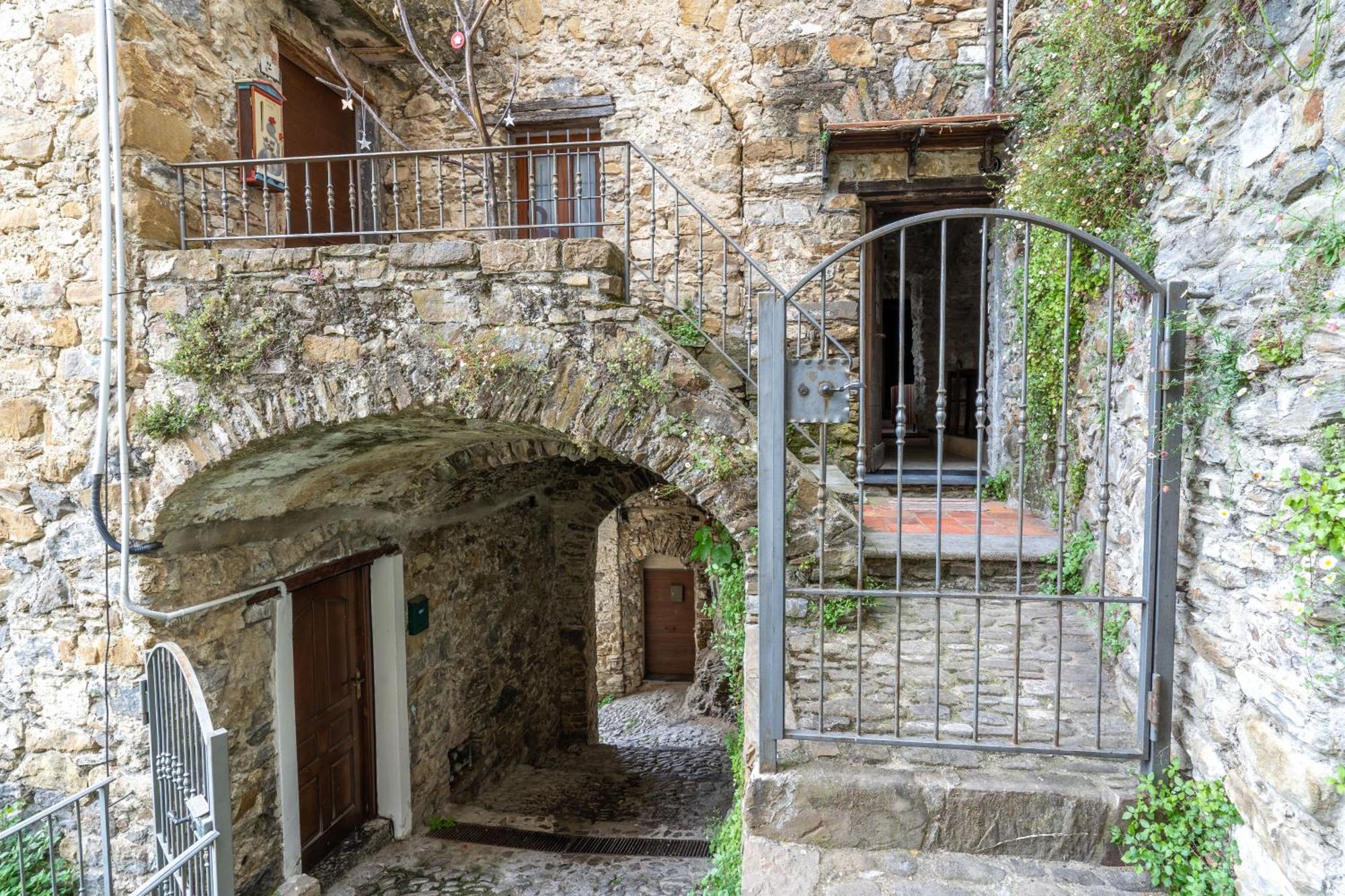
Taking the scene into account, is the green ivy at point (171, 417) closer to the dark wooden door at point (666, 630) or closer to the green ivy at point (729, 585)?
the green ivy at point (729, 585)

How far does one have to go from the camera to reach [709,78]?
18.0 ft

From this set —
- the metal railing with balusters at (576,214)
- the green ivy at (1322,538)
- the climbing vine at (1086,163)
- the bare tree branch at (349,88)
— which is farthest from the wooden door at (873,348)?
the green ivy at (1322,538)

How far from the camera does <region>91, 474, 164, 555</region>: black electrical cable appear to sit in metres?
3.52

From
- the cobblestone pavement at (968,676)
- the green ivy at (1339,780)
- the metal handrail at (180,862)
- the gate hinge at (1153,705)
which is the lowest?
the metal handrail at (180,862)

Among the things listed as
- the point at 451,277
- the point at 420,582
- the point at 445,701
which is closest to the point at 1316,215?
the point at 451,277

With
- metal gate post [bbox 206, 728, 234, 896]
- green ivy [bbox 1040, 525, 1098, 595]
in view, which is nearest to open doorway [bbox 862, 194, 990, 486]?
green ivy [bbox 1040, 525, 1098, 595]

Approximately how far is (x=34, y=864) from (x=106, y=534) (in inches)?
77.1

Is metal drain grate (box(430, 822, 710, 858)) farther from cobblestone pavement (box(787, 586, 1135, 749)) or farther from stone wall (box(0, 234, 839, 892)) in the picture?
cobblestone pavement (box(787, 586, 1135, 749))

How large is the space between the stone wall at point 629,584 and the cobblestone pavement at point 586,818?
7.28 ft

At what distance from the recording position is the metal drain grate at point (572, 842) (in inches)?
210

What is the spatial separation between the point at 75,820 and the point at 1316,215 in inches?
228

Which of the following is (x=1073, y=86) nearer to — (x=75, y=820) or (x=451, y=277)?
(x=451, y=277)

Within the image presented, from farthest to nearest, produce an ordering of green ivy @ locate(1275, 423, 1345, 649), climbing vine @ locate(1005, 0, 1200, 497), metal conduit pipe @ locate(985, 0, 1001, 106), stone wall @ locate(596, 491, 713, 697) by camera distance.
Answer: stone wall @ locate(596, 491, 713, 697) → metal conduit pipe @ locate(985, 0, 1001, 106) → climbing vine @ locate(1005, 0, 1200, 497) → green ivy @ locate(1275, 423, 1345, 649)

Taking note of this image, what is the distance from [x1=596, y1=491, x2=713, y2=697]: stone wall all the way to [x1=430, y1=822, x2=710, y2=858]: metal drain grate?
4.87m
